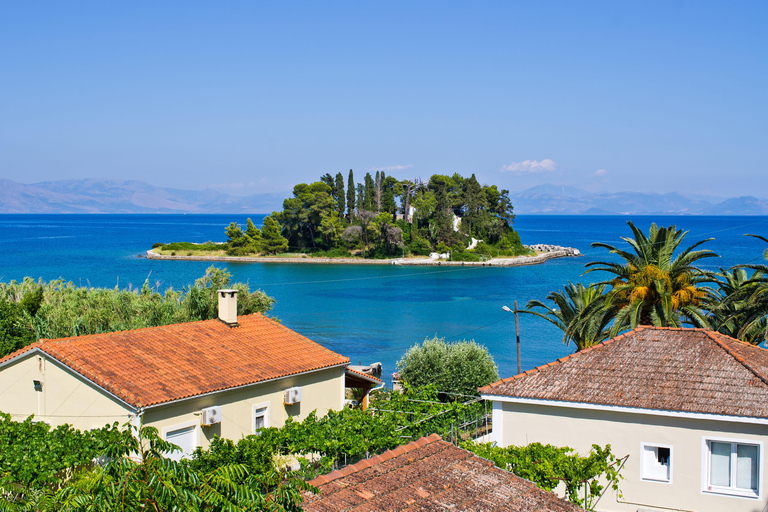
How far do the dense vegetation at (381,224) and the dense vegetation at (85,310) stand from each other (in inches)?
3224

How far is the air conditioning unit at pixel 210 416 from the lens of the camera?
13.5 metres

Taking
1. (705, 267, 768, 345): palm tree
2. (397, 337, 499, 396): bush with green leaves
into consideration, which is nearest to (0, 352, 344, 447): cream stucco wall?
(397, 337, 499, 396): bush with green leaves

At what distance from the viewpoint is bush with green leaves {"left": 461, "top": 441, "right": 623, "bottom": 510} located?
406 inches

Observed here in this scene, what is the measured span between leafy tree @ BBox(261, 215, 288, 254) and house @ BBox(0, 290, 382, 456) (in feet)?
322

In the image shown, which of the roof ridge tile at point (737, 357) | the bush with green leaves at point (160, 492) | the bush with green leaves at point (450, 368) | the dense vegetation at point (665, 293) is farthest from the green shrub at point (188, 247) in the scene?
the bush with green leaves at point (160, 492)

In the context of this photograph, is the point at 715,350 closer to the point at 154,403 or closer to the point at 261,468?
the point at 261,468

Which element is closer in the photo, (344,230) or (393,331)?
(393,331)

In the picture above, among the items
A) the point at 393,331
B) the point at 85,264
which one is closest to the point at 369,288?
the point at 393,331

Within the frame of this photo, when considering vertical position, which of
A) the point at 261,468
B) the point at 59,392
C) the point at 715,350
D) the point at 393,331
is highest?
the point at 715,350

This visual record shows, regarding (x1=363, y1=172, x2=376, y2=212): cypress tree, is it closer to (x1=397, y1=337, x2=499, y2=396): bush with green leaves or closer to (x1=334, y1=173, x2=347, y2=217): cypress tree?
(x1=334, y1=173, x2=347, y2=217): cypress tree

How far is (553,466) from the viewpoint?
10.6 meters

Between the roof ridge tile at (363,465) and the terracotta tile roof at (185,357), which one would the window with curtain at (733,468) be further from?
the terracotta tile roof at (185,357)

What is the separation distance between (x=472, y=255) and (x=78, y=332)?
3482 inches

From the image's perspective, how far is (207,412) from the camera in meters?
13.5
